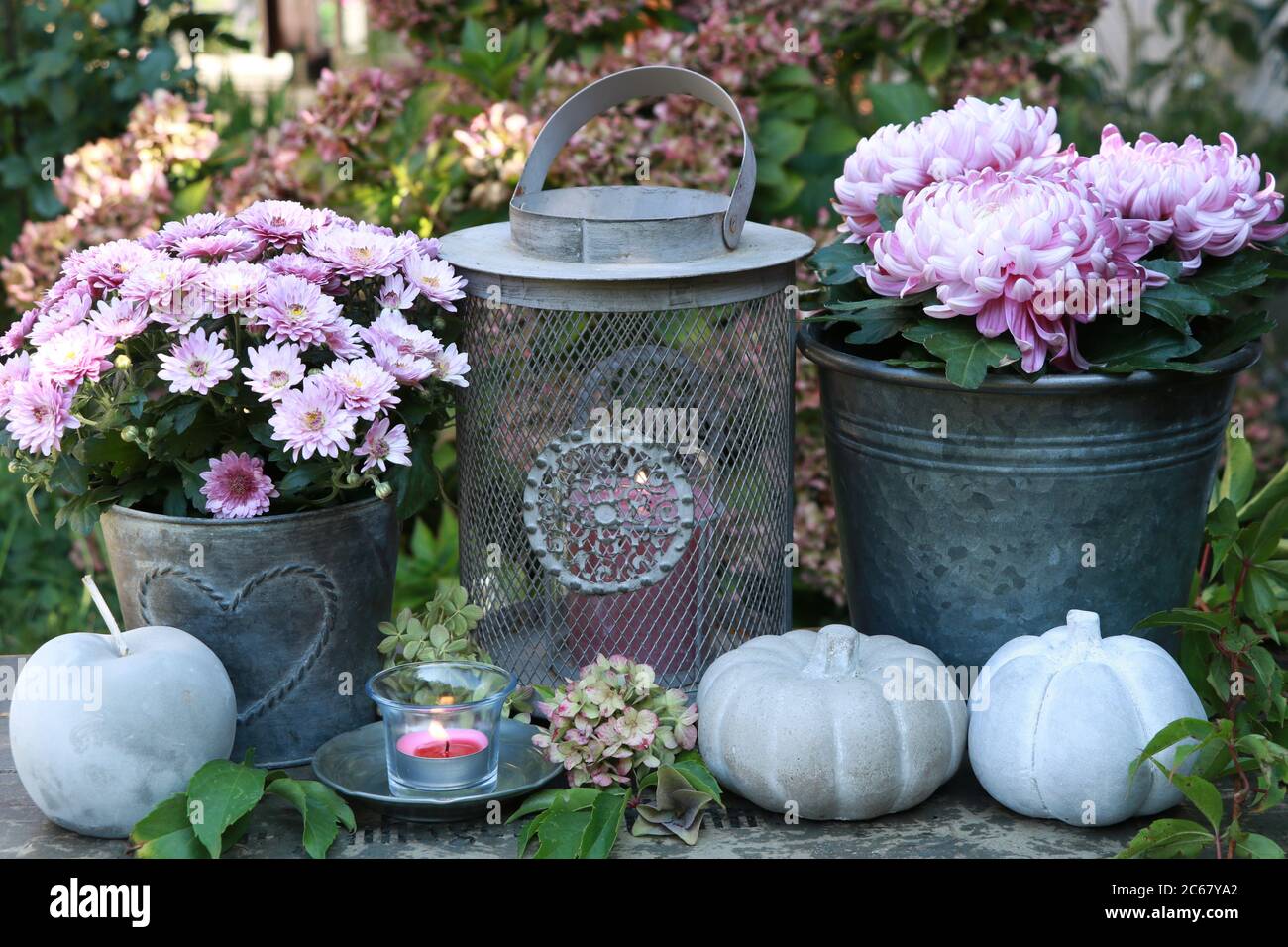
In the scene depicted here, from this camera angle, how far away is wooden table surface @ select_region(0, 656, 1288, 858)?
1.52 m

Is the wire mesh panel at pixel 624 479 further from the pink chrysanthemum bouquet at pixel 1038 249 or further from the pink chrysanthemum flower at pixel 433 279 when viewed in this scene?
the pink chrysanthemum bouquet at pixel 1038 249

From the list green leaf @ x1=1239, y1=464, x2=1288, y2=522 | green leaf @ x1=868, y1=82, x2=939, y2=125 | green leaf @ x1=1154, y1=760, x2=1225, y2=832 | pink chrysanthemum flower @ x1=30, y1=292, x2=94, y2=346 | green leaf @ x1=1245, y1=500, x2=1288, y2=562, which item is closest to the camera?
green leaf @ x1=1154, y1=760, x2=1225, y2=832

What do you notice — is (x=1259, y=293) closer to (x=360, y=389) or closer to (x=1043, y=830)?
(x=1043, y=830)

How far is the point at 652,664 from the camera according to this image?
6.00 feet

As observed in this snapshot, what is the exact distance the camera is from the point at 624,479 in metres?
1.74

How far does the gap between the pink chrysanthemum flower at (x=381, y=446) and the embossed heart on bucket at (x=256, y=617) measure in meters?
0.16

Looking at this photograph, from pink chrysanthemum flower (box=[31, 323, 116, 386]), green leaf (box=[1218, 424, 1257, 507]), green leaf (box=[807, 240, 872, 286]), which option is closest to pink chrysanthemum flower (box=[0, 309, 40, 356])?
pink chrysanthemum flower (box=[31, 323, 116, 386])

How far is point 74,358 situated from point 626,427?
0.63m

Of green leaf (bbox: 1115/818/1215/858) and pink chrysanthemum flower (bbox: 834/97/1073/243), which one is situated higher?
pink chrysanthemum flower (bbox: 834/97/1073/243)

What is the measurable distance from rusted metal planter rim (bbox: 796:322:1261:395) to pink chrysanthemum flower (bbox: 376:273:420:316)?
50 centimetres

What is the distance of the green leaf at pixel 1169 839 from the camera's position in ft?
4.64

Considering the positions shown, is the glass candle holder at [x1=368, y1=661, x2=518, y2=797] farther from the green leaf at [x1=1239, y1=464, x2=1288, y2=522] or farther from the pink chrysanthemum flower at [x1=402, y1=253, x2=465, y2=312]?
the green leaf at [x1=1239, y1=464, x2=1288, y2=522]
